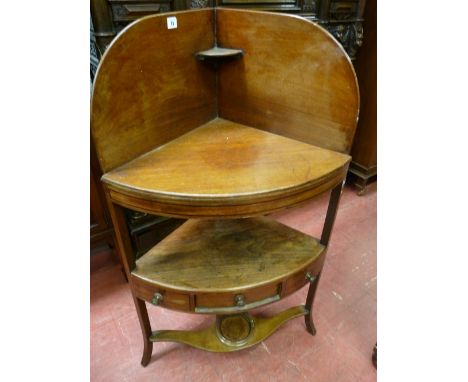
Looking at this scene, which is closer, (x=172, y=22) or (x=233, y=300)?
(x=172, y=22)

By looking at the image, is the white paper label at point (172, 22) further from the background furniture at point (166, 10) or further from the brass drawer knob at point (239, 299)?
the brass drawer knob at point (239, 299)

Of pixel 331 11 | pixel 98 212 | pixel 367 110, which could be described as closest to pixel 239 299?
pixel 98 212

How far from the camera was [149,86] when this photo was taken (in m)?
0.82

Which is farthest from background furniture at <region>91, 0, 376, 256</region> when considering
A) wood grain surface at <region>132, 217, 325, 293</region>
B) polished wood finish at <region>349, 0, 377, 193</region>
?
wood grain surface at <region>132, 217, 325, 293</region>

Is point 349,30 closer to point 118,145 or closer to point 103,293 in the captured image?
point 118,145

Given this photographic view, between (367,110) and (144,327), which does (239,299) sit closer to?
(144,327)

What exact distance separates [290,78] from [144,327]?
958mm

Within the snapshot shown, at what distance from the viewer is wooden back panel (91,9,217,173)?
0.72 meters

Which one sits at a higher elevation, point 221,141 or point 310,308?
point 221,141

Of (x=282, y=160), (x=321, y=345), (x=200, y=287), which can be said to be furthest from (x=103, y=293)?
(x=282, y=160)

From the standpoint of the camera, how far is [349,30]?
5.38 feet

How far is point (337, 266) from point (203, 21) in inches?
53.0

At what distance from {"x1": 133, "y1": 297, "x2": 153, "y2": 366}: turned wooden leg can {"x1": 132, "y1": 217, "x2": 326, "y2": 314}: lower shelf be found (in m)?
0.07

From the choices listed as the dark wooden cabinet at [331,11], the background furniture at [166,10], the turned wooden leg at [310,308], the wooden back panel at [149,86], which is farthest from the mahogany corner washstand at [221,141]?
the dark wooden cabinet at [331,11]
